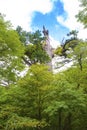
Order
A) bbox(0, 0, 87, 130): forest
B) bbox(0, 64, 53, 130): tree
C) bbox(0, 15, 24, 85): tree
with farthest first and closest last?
bbox(0, 15, 24, 85): tree → bbox(0, 64, 53, 130): tree → bbox(0, 0, 87, 130): forest

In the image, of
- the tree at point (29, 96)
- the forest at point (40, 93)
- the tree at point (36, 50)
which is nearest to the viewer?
the forest at point (40, 93)

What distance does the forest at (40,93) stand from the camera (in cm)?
1159

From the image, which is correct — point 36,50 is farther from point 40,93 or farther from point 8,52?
point 40,93

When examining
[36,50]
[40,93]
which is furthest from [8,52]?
[36,50]

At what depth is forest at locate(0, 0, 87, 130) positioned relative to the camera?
38.0ft

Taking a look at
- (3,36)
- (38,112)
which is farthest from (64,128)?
(3,36)

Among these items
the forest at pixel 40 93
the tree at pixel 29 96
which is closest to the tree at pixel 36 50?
the forest at pixel 40 93

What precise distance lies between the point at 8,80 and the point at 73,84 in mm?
3557

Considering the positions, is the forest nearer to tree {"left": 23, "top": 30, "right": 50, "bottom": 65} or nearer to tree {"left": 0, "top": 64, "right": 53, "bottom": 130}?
tree {"left": 0, "top": 64, "right": 53, "bottom": 130}

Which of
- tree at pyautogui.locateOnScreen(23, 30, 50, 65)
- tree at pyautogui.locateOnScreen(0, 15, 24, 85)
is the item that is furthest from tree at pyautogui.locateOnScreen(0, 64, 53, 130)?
tree at pyautogui.locateOnScreen(23, 30, 50, 65)

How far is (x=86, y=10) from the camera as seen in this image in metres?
14.5

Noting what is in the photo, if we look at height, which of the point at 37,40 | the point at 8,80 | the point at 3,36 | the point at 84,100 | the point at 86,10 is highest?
the point at 37,40

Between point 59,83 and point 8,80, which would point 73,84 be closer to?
point 59,83

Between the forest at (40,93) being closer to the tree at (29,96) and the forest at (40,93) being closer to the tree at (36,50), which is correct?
the tree at (29,96)
